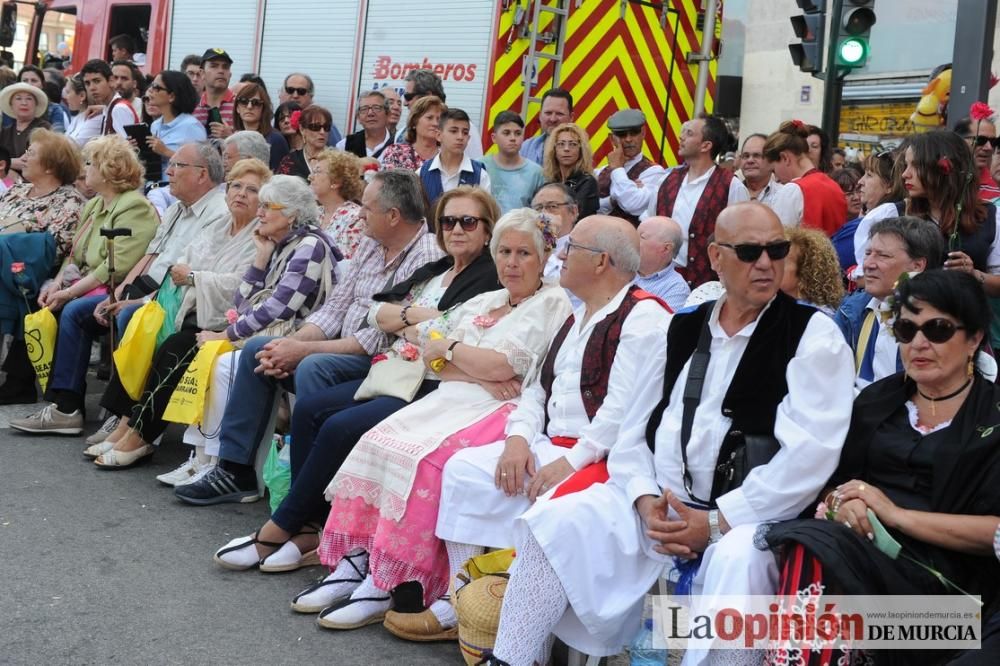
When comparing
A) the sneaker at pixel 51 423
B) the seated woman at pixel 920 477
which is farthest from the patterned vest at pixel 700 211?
the sneaker at pixel 51 423

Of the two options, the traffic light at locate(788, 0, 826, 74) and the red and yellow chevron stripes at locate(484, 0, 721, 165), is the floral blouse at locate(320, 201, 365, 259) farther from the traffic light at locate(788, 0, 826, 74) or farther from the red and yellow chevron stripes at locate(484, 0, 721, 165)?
the traffic light at locate(788, 0, 826, 74)

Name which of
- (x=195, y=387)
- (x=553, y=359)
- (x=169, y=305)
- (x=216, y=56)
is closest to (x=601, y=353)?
(x=553, y=359)

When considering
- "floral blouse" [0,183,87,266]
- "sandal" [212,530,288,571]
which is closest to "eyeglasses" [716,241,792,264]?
"sandal" [212,530,288,571]

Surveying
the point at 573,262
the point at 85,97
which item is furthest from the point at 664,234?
the point at 85,97

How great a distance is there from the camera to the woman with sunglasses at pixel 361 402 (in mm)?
5215

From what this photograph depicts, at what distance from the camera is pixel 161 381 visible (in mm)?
6832

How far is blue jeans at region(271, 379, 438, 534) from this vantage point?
5191 mm

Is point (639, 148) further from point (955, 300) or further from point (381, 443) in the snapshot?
point (955, 300)

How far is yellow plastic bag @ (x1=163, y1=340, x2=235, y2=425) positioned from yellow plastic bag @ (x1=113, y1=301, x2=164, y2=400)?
1.55ft

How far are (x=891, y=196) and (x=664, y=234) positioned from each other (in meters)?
1.16

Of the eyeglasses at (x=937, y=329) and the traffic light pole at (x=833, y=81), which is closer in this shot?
the eyeglasses at (x=937, y=329)

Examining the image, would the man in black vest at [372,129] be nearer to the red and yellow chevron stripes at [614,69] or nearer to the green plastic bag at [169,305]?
the red and yellow chevron stripes at [614,69]

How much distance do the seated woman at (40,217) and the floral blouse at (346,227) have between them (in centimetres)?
147

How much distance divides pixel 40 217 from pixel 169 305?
2029 mm
